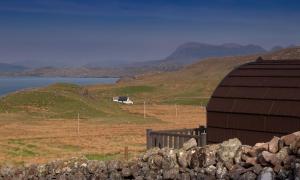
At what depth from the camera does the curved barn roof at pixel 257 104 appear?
49.0 feet

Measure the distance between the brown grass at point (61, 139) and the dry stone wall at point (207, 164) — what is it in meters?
12.4

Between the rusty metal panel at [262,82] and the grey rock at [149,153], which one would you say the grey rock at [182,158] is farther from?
the rusty metal panel at [262,82]

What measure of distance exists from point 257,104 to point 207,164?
6107 mm

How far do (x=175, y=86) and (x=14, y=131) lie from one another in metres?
86.0

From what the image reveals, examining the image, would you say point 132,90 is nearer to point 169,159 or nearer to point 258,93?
point 258,93

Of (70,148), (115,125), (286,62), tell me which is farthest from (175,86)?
(286,62)

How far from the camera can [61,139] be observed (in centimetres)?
3397

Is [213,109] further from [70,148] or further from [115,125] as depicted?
[115,125]

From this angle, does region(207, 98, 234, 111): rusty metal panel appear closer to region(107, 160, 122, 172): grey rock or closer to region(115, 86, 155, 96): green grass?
region(107, 160, 122, 172): grey rock

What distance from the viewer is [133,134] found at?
120 feet

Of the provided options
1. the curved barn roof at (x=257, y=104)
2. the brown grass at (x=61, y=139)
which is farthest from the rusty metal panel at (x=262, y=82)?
the brown grass at (x=61, y=139)

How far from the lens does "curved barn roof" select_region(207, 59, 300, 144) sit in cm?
1495

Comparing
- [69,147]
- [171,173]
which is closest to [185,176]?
[171,173]

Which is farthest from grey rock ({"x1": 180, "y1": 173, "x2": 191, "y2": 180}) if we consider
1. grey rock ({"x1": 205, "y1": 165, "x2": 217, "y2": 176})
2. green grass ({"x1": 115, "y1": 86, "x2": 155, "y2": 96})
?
green grass ({"x1": 115, "y1": 86, "x2": 155, "y2": 96})
